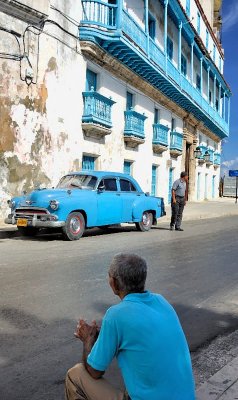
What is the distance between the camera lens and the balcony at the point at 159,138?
2438 cm

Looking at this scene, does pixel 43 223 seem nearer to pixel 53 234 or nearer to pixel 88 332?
pixel 53 234

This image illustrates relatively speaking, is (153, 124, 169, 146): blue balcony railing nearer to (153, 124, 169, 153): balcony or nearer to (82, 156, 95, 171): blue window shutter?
(153, 124, 169, 153): balcony

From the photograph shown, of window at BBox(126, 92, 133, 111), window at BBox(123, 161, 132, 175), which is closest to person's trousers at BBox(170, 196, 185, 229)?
window at BBox(123, 161, 132, 175)

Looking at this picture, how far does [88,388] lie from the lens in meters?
2.20

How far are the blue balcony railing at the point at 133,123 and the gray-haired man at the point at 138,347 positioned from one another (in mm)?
19052

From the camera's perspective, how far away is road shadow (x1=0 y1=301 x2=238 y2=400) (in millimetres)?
3135

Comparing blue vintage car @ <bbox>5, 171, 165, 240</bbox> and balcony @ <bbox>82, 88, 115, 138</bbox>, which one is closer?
blue vintage car @ <bbox>5, 171, 165, 240</bbox>

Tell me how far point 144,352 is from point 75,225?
9.10 metres

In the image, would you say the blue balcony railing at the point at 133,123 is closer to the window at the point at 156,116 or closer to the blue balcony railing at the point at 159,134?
the blue balcony railing at the point at 159,134

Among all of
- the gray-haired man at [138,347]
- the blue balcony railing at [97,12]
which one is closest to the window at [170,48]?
the blue balcony railing at [97,12]

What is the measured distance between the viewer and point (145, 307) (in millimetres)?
2072

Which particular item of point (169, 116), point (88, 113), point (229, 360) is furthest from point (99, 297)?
point (169, 116)

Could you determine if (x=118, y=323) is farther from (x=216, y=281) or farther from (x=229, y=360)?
(x=216, y=281)

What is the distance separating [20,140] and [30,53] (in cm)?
292
